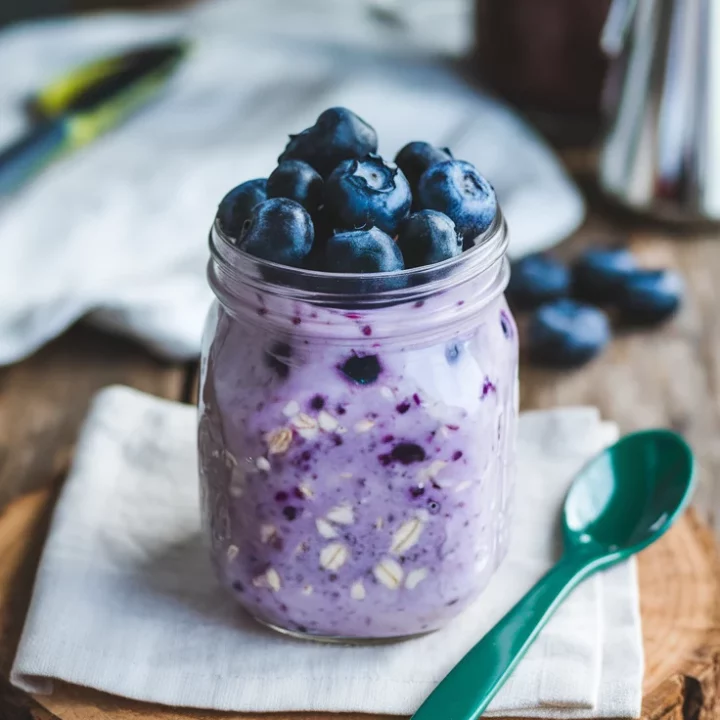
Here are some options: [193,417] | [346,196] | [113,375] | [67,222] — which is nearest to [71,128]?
[67,222]

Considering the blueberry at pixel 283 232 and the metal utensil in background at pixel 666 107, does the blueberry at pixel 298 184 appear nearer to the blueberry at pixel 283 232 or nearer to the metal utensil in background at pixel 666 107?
the blueberry at pixel 283 232

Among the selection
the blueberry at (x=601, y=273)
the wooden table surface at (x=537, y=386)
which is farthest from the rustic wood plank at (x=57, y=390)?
the blueberry at (x=601, y=273)

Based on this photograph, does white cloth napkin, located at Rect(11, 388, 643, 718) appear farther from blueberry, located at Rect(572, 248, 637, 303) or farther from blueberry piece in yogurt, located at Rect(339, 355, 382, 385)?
blueberry, located at Rect(572, 248, 637, 303)

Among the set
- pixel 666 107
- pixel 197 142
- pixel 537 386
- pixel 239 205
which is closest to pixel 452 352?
pixel 239 205

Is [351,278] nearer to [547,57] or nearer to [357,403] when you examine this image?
[357,403]

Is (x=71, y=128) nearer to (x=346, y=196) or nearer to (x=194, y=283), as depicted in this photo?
(x=194, y=283)

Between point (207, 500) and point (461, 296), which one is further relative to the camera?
point (207, 500)

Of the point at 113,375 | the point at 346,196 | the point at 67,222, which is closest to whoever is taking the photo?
the point at 346,196
